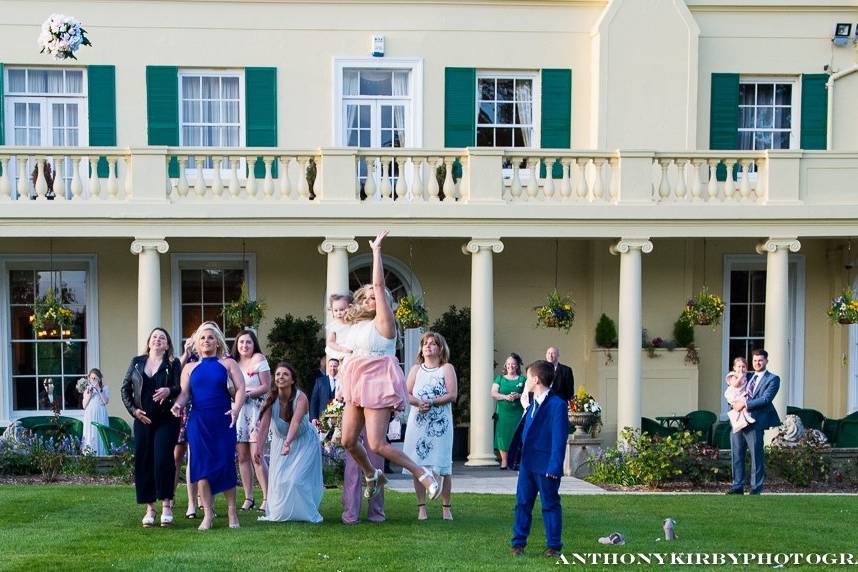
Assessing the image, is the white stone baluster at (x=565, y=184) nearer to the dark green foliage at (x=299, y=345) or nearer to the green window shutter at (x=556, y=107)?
the green window shutter at (x=556, y=107)

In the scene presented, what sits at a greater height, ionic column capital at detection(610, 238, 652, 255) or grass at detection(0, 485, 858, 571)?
ionic column capital at detection(610, 238, 652, 255)

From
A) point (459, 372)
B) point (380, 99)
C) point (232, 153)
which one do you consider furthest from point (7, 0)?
point (459, 372)

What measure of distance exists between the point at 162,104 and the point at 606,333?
7.67 m

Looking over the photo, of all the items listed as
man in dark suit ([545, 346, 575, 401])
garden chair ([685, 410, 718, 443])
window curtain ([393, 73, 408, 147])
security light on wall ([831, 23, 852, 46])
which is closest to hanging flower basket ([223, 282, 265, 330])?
window curtain ([393, 73, 408, 147])

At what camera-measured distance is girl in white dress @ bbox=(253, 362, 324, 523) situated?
939 centimetres

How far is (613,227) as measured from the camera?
16359 mm

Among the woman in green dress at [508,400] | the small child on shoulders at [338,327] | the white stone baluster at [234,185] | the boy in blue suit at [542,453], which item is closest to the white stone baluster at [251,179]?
the white stone baluster at [234,185]

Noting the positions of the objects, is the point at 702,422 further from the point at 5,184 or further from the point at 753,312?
the point at 5,184

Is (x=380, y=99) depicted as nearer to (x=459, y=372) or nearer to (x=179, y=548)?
(x=459, y=372)

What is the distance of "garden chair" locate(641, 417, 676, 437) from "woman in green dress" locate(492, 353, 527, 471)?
7.28 feet

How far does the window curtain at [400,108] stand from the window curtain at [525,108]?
179 cm

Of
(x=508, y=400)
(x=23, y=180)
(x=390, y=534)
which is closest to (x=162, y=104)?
(x=23, y=180)

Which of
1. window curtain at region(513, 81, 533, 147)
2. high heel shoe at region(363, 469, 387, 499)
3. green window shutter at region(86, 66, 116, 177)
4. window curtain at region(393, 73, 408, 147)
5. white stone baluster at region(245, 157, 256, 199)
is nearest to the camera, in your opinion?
high heel shoe at region(363, 469, 387, 499)

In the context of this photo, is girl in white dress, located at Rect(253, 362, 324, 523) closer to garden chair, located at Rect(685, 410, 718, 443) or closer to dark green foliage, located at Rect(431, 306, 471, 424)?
dark green foliage, located at Rect(431, 306, 471, 424)
